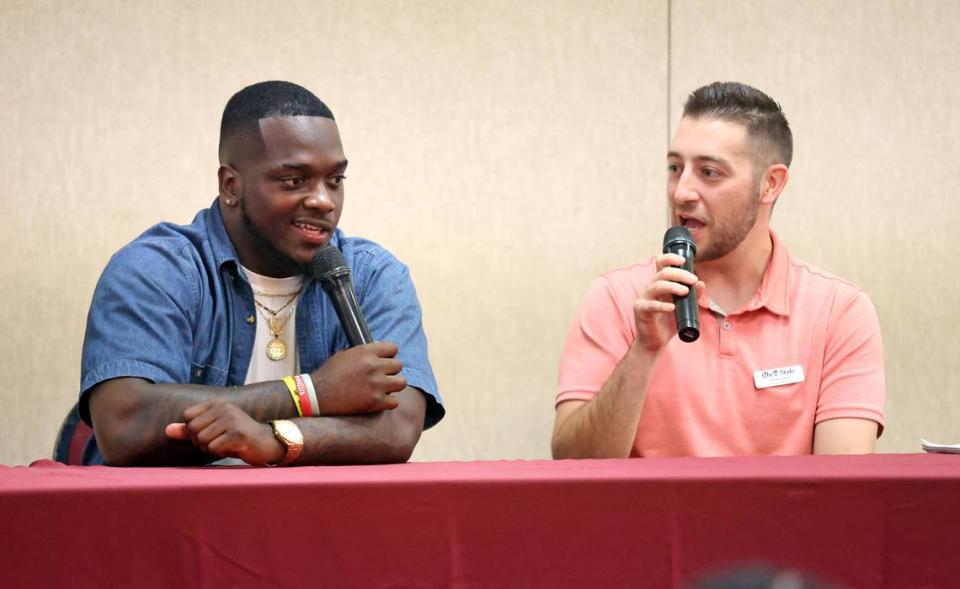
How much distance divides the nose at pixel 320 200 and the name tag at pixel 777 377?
843 millimetres

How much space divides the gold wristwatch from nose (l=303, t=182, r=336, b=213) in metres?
0.48

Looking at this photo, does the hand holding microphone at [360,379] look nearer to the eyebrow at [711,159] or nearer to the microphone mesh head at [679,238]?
the microphone mesh head at [679,238]

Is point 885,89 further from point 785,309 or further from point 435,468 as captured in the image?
point 435,468

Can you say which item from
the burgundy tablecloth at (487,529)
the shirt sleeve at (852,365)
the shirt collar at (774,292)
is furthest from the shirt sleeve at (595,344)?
the burgundy tablecloth at (487,529)

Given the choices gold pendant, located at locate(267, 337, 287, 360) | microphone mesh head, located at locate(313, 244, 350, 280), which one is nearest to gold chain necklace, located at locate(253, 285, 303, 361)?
gold pendant, located at locate(267, 337, 287, 360)

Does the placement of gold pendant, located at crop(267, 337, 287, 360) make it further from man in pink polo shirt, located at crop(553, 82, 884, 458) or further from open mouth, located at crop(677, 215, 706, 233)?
open mouth, located at crop(677, 215, 706, 233)

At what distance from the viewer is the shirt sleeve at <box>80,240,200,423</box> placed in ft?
6.28

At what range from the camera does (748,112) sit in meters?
2.48

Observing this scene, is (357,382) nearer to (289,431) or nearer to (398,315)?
(289,431)

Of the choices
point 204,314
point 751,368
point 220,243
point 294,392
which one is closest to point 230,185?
point 220,243

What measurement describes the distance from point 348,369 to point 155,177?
1.43 meters

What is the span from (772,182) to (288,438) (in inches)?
48.3

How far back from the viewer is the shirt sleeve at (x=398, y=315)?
2111 mm

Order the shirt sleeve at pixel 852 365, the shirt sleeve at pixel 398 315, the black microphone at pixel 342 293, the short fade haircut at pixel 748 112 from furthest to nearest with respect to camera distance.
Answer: the short fade haircut at pixel 748 112 → the shirt sleeve at pixel 852 365 → the shirt sleeve at pixel 398 315 → the black microphone at pixel 342 293
